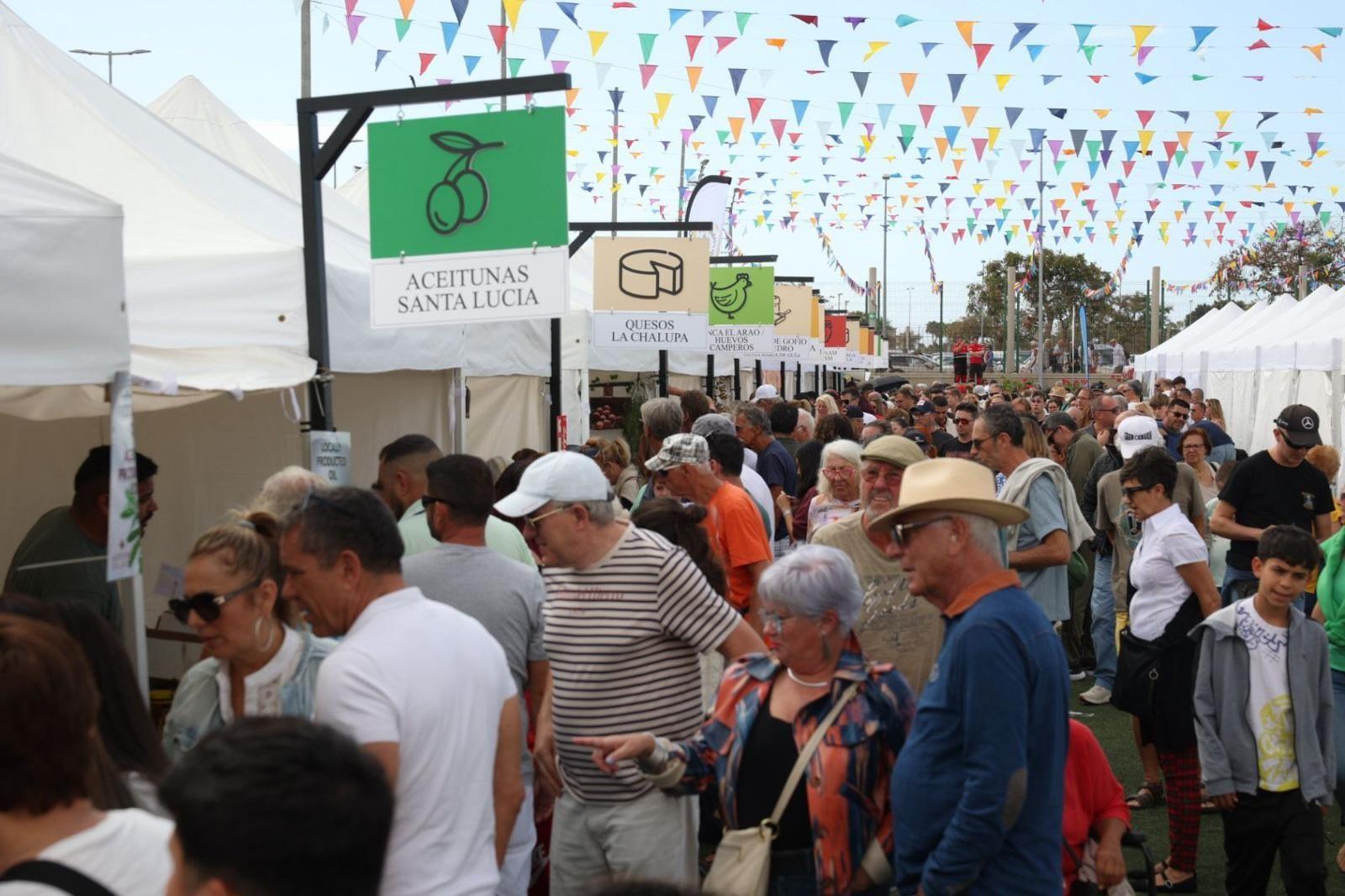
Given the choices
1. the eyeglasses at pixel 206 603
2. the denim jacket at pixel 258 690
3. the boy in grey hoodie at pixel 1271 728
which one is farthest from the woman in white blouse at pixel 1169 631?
the eyeglasses at pixel 206 603

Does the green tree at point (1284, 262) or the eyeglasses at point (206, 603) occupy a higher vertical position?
the green tree at point (1284, 262)

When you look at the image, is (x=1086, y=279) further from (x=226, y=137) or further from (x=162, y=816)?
(x=162, y=816)

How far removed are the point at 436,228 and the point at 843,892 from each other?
390 centimetres

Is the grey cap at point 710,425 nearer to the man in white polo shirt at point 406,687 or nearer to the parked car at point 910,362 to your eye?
the man in white polo shirt at point 406,687

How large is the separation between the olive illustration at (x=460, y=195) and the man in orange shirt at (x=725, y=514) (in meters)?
1.37

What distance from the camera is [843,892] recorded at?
11.0 ft

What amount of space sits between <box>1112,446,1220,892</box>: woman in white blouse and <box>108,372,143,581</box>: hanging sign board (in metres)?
4.26

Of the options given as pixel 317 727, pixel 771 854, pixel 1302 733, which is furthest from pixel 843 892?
pixel 1302 733

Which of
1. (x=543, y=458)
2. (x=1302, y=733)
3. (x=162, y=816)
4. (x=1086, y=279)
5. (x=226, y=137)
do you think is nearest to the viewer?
(x=162, y=816)

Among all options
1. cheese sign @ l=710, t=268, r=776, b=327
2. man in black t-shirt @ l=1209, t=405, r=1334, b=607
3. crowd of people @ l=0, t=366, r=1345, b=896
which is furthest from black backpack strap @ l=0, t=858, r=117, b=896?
cheese sign @ l=710, t=268, r=776, b=327

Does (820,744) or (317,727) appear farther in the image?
(820,744)

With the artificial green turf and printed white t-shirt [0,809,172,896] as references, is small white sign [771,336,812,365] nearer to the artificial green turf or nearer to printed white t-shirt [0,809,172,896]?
the artificial green turf

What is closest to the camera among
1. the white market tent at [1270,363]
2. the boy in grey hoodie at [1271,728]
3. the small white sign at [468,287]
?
the boy in grey hoodie at [1271,728]

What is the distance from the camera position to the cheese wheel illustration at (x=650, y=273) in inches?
472
